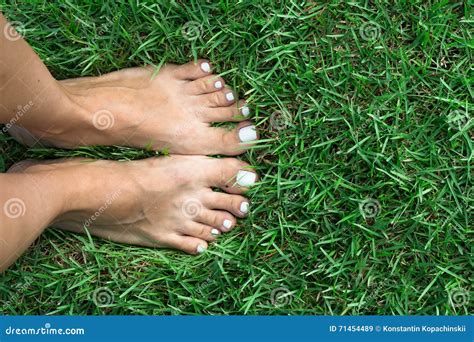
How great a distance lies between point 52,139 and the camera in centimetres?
205

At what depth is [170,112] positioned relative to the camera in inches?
83.1

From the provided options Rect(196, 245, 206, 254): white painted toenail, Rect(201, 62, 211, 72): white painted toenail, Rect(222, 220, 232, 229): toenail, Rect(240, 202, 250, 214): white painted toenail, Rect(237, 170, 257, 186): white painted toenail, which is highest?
Rect(201, 62, 211, 72): white painted toenail

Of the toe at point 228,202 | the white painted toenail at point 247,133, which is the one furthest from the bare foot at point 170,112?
the toe at point 228,202

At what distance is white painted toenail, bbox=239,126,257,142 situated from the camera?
208cm

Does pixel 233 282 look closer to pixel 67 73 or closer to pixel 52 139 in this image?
pixel 52 139

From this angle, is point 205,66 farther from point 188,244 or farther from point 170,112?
point 188,244

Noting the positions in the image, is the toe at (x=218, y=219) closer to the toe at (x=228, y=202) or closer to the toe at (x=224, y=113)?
the toe at (x=228, y=202)

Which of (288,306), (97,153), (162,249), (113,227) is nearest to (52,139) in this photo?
(97,153)

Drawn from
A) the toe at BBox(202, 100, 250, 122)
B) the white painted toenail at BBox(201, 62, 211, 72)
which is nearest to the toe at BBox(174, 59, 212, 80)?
the white painted toenail at BBox(201, 62, 211, 72)

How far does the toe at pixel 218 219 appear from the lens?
2.12m

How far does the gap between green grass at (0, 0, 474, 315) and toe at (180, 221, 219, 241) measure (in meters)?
0.06

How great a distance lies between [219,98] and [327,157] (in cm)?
44

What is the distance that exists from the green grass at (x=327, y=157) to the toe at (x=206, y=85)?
46 mm

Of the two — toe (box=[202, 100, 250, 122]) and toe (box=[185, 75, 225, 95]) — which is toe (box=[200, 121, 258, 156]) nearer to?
toe (box=[202, 100, 250, 122])
